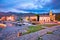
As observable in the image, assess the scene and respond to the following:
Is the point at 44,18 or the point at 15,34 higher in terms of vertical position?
the point at 44,18

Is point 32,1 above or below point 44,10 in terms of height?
above

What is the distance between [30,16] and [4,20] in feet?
1.98

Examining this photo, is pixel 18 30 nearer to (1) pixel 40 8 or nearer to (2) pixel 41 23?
(2) pixel 41 23

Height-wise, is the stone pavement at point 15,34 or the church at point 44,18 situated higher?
the church at point 44,18

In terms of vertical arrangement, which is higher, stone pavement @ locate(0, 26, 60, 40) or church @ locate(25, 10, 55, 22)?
church @ locate(25, 10, 55, 22)

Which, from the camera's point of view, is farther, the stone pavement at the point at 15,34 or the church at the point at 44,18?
the church at the point at 44,18

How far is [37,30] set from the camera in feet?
9.21

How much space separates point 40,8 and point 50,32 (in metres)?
0.61

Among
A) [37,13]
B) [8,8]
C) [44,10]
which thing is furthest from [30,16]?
[8,8]

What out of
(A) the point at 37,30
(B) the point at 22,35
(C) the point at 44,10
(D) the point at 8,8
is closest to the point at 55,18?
(C) the point at 44,10

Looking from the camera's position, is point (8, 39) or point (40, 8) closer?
point (8, 39)

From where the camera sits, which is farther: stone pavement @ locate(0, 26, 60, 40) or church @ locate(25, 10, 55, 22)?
church @ locate(25, 10, 55, 22)

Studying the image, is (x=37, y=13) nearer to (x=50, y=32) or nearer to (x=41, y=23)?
(x=41, y=23)

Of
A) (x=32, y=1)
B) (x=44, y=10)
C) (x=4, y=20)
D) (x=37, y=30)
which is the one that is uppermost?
(x=32, y=1)
